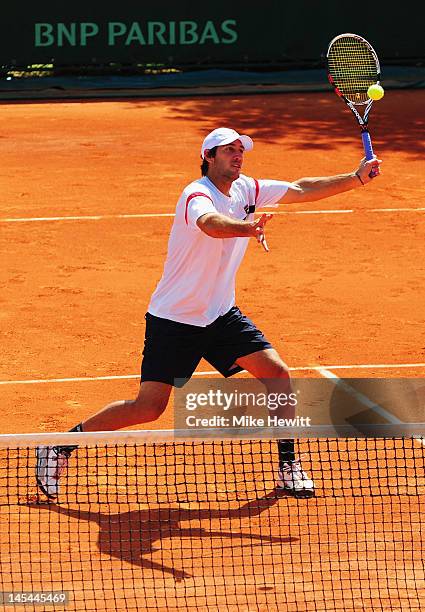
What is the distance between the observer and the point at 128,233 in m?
14.6

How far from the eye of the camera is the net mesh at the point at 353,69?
9.38 metres

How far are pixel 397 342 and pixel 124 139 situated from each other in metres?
10.1

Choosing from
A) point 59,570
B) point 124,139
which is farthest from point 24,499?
point 124,139

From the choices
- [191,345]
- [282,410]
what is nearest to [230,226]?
[191,345]

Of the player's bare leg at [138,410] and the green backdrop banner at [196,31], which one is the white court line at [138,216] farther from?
the green backdrop banner at [196,31]

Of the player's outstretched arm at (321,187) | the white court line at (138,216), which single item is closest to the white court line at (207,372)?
the player's outstretched arm at (321,187)

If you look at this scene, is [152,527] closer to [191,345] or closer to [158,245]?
[191,345]

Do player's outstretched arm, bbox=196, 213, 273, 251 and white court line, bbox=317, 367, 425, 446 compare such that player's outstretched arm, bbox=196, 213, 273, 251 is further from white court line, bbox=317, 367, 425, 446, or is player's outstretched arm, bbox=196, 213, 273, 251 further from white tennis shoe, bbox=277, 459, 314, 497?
white court line, bbox=317, 367, 425, 446

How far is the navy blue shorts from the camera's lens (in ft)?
24.8

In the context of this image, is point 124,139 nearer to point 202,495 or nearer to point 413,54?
point 413,54

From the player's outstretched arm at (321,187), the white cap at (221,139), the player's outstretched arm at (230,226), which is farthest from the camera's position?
the player's outstretched arm at (321,187)

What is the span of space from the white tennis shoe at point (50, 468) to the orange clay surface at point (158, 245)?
0.70ft

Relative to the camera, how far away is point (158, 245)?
14.1m

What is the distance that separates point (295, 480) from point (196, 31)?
1698 centimetres
